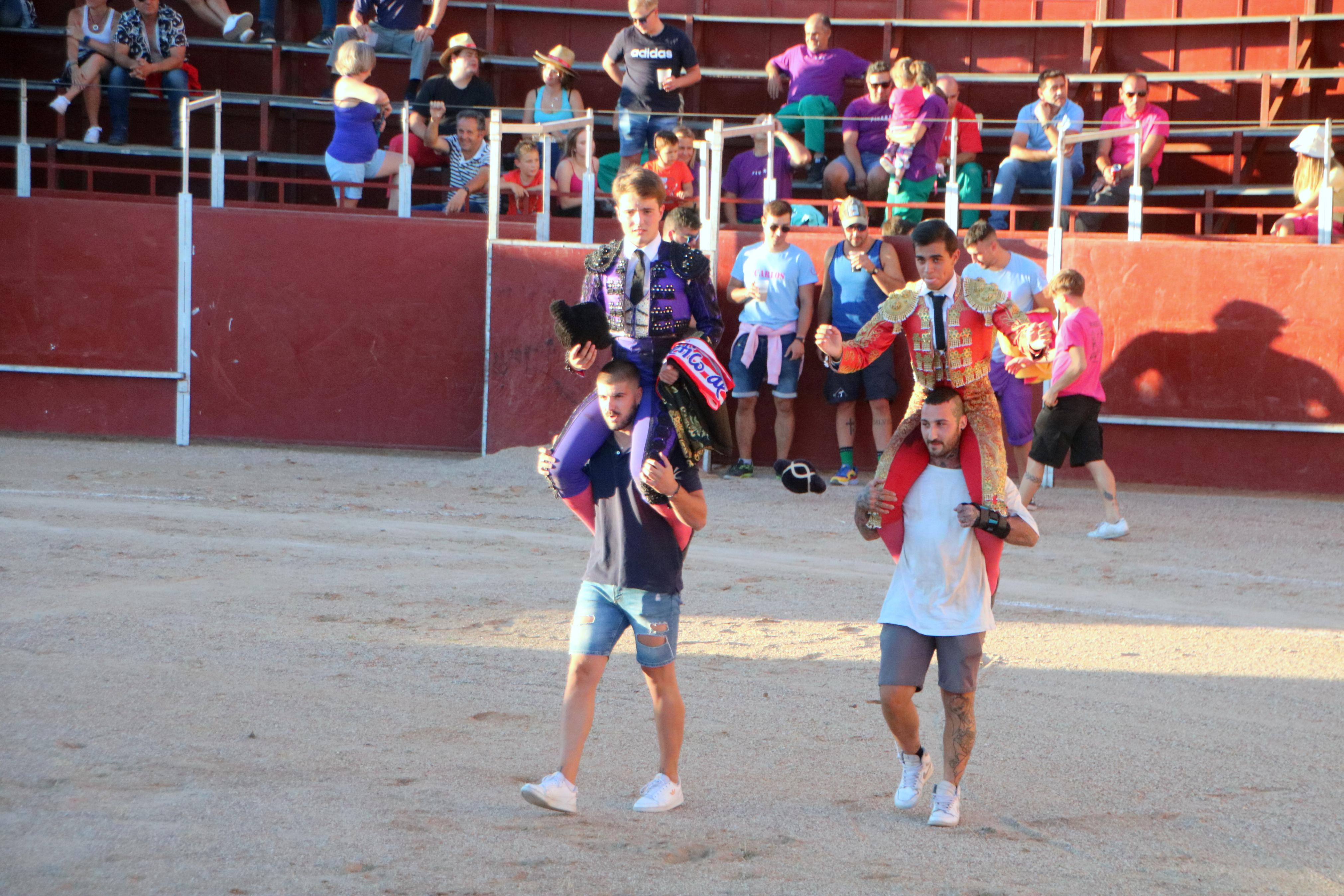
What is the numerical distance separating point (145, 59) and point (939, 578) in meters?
12.2

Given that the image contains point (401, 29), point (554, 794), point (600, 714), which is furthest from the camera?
point (401, 29)

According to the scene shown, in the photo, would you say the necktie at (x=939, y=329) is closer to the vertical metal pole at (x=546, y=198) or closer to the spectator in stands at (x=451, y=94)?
the vertical metal pole at (x=546, y=198)

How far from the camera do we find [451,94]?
13.5 meters

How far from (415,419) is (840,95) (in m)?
5.25

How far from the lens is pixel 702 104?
16.5 m

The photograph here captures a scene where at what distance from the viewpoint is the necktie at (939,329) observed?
4828mm

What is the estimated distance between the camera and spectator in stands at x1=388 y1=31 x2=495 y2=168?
13352mm

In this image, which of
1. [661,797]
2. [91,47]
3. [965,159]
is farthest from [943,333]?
[91,47]

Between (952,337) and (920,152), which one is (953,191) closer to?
(920,152)

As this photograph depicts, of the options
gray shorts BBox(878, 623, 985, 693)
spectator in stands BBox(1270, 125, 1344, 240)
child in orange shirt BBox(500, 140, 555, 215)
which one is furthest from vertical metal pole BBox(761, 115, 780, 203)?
gray shorts BBox(878, 623, 985, 693)

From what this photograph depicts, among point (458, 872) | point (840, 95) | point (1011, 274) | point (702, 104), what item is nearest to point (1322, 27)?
point (840, 95)

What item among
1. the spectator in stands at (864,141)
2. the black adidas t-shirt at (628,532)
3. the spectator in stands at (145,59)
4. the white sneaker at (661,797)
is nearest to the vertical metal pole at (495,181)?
the spectator in stands at (864,141)

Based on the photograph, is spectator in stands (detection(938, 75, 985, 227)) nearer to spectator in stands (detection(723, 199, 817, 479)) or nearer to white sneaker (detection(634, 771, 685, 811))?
spectator in stands (detection(723, 199, 817, 479))

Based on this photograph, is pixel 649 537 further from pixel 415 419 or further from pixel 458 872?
pixel 415 419
